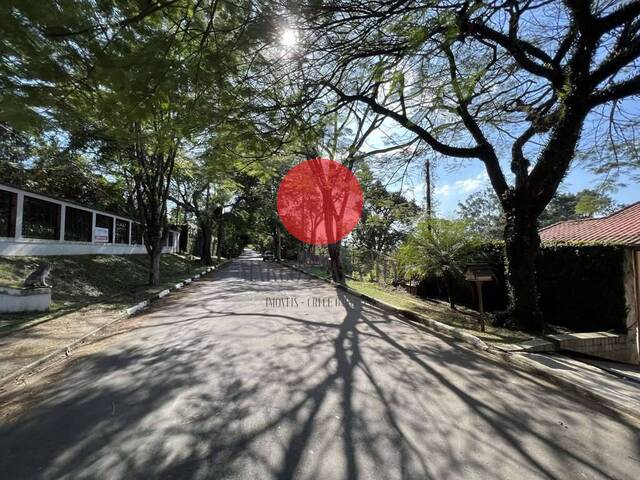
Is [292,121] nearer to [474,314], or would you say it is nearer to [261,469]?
[261,469]

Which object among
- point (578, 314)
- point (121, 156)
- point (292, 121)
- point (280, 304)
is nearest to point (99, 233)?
point (121, 156)

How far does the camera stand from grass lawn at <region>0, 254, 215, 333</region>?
379 inches

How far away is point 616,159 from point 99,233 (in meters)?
23.9

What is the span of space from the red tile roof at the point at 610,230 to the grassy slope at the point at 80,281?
14.2 metres

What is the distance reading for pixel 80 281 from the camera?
13336 millimetres

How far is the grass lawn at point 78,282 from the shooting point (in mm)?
9634

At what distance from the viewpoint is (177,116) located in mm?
6438

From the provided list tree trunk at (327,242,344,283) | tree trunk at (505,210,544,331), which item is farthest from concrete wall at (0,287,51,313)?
tree trunk at (327,242,344,283)

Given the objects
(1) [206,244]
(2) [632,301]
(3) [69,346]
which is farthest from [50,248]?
(2) [632,301]

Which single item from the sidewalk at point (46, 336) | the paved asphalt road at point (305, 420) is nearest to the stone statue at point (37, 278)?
the sidewalk at point (46, 336)

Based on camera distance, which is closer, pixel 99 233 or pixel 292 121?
pixel 292 121

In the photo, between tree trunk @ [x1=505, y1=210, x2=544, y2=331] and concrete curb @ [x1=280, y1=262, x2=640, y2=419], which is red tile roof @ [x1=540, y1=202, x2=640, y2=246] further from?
concrete curb @ [x1=280, y1=262, x2=640, y2=419]

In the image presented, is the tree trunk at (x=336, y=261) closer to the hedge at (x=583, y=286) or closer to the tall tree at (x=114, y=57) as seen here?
the hedge at (x=583, y=286)
